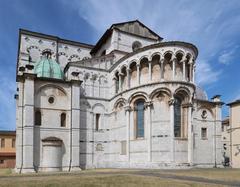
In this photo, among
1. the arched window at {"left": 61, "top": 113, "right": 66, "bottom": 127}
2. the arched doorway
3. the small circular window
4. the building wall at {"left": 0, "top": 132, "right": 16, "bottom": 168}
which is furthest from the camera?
the building wall at {"left": 0, "top": 132, "right": 16, "bottom": 168}

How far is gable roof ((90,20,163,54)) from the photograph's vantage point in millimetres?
38584

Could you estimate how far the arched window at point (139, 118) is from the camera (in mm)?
30172

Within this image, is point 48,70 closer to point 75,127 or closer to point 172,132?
point 75,127

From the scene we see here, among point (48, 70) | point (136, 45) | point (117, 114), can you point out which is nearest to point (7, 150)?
point (48, 70)

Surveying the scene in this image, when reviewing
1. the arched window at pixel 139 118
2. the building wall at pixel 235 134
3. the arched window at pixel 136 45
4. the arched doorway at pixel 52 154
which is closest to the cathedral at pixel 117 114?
the arched window at pixel 139 118

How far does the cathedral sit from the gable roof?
12.9 ft

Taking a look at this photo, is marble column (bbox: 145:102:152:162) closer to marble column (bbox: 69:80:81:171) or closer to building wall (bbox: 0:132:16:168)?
marble column (bbox: 69:80:81:171)

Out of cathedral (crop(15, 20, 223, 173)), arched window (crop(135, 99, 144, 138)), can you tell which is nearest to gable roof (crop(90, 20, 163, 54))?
cathedral (crop(15, 20, 223, 173))

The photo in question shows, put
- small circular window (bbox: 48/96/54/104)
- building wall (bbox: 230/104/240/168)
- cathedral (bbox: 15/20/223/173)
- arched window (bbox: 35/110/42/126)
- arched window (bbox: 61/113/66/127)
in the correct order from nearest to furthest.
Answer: cathedral (bbox: 15/20/223/173) → arched window (bbox: 35/110/42/126) → small circular window (bbox: 48/96/54/104) → arched window (bbox: 61/113/66/127) → building wall (bbox: 230/104/240/168)

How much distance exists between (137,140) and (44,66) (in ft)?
45.4

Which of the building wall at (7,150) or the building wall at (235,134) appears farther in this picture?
the building wall at (7,150)

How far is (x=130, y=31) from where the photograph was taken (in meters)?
39.5

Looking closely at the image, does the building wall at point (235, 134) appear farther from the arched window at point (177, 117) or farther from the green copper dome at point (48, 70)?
the green copper dome at point (48, 70)

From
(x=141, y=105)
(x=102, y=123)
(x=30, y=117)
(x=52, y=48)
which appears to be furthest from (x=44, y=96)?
(x=52, y=48)
